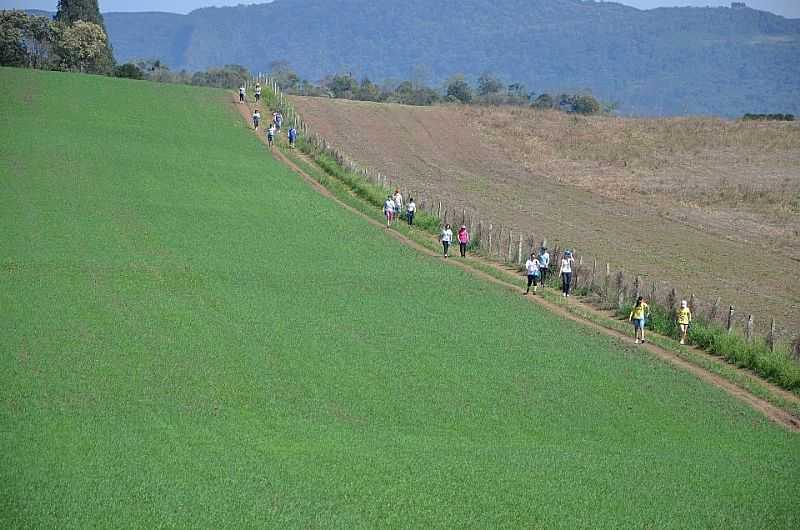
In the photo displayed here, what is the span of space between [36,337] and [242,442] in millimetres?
7989

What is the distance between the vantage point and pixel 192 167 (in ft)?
179

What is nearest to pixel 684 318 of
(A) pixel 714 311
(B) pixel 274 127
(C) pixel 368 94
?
(A) pixel 714 311

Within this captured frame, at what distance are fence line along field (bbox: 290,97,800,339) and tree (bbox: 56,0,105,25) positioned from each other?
3701cm

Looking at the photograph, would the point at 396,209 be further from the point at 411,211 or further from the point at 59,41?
the point at 59,41

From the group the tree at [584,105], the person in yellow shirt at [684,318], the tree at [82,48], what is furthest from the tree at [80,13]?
the person in yellow shirt at [684,318]

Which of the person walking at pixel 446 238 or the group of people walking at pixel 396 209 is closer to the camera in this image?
the person walking at pixel 446 238

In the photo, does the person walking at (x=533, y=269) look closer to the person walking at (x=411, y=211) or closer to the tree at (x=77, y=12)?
the person walking at (x=411, y=211)

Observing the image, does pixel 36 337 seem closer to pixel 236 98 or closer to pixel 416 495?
pixel 416 495

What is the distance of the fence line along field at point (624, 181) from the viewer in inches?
1917

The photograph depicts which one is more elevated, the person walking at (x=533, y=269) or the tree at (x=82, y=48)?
the tree at (x=82, y=48)

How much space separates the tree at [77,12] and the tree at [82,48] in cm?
885

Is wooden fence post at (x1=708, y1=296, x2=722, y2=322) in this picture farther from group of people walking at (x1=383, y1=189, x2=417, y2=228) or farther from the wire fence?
group of people walking at (x1=383, y1=189, x2=417, y2=228)

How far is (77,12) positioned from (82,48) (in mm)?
11997

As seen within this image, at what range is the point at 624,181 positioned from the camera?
7431 centimetres
